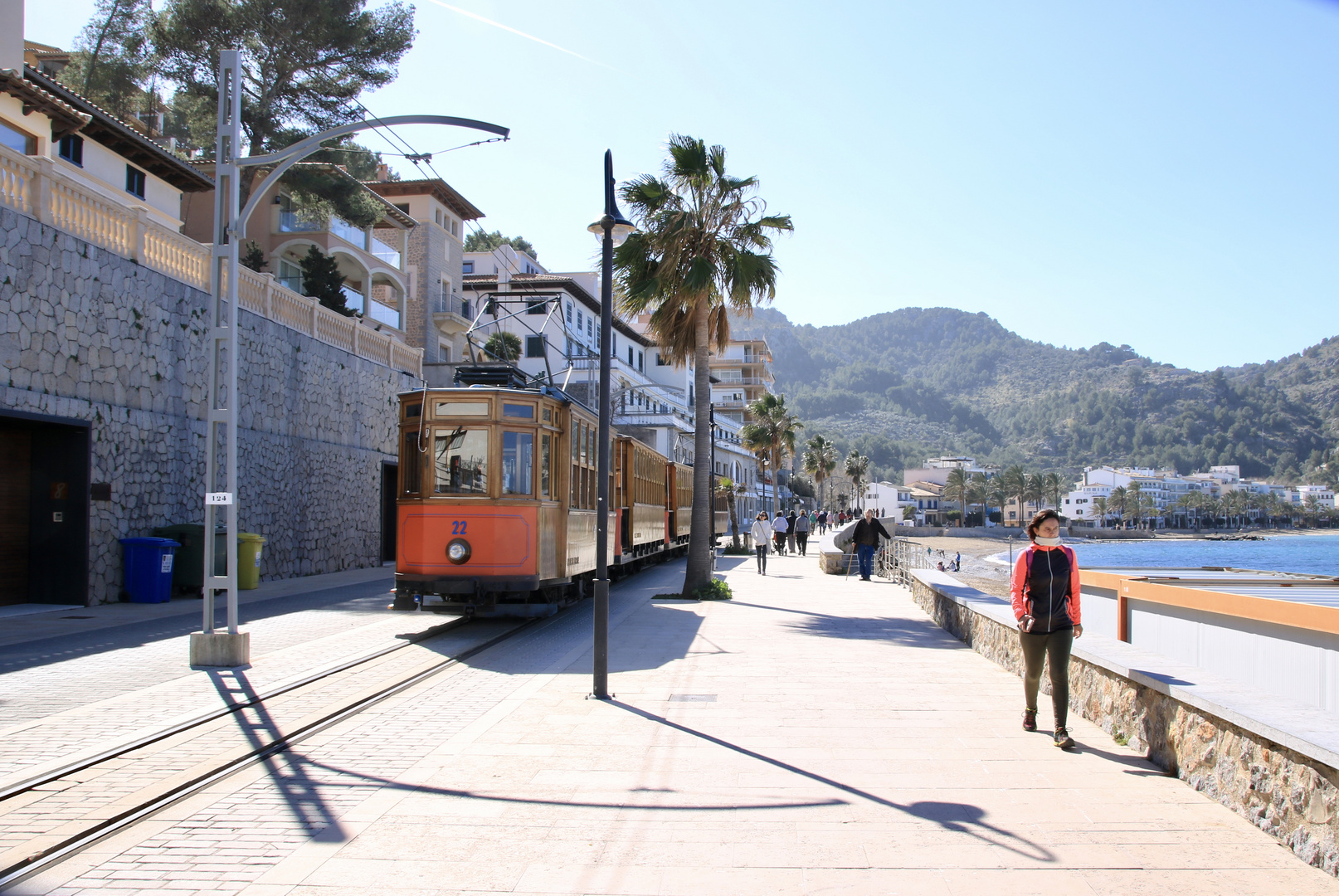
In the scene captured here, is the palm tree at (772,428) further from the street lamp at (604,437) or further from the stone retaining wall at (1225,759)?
the stone retaining wall at (1225,759)

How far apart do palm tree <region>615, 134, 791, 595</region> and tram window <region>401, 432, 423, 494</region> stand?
6522mm

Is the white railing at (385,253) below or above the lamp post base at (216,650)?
above

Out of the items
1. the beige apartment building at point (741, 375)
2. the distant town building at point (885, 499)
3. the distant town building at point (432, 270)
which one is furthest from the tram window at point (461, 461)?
the distant town building at point (885, 499)

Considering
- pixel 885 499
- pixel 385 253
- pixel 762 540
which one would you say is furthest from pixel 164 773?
pixel 885 499

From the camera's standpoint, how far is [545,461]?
42.0 feet

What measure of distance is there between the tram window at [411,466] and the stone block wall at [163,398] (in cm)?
524

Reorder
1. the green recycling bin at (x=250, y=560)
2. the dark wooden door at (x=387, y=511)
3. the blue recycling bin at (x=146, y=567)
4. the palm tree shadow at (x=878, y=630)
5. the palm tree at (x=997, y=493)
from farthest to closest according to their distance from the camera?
1. the palm tree at (x=997, y=493)
2. the dark wooden door at (x=387, y=511)
3. the green recycling bin at (x=250, y=560)
4. the blue recycling bin at (x=146, y=567)
5. the palm tree shadow at (x=878, y=630)

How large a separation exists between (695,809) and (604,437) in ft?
15.4

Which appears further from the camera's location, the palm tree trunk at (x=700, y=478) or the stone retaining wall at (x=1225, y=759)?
the palm tree trunk at (x=700, y=478)

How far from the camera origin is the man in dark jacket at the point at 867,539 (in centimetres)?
2242

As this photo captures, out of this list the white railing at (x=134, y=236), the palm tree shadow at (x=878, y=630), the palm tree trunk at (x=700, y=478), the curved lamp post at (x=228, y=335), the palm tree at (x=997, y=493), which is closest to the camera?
the curved lamp post at (x=228, y=335)

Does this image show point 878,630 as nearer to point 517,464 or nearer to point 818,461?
point 517,464

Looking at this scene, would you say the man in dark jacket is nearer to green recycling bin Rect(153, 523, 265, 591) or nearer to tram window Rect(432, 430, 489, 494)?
tram window Rect(432, 430, 489, 494)

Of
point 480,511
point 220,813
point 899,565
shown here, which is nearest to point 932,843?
point 220,813
